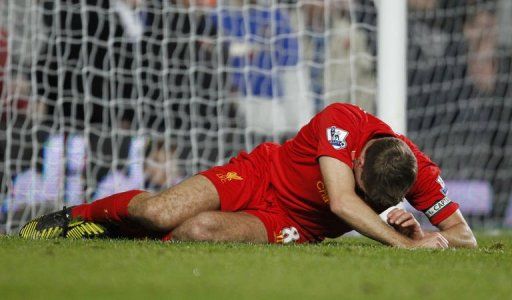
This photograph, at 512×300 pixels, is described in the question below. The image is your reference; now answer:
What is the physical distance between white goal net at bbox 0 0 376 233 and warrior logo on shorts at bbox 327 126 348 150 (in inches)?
110

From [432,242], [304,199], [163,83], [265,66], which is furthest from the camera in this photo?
[265,66]

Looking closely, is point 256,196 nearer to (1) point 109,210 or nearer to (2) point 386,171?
(1) point 109,210

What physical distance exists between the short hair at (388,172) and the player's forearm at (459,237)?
0.49 m

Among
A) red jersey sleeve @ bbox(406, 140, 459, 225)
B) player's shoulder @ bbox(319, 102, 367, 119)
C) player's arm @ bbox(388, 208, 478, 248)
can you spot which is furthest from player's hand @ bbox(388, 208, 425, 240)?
player's shoulder @ bbox(319, 102, 367, 119)

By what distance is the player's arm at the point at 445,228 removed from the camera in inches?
166

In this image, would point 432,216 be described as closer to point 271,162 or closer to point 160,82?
point 271,162

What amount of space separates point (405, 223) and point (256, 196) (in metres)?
0.75

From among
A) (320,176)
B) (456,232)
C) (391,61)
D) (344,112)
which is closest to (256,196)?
(320,176)

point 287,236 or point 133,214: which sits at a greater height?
point 133,214

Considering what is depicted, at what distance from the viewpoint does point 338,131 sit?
4180 millimetres

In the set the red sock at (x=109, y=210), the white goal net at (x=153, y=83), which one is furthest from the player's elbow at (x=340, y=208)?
the white goal net at (x=153, y=83)

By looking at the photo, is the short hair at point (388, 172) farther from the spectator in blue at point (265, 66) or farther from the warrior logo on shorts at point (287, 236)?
the spectator in blue at point (265, 66)

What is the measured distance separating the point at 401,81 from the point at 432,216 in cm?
189

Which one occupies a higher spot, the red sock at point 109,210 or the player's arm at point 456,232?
the red sock at point 109,210
